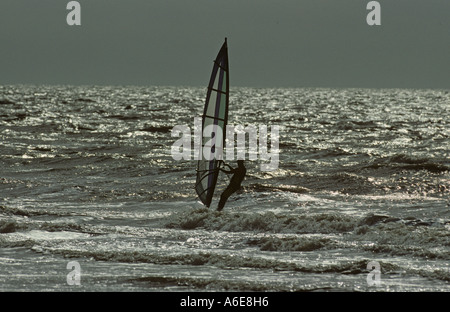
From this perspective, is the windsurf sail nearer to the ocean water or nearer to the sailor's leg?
the sailor's leg

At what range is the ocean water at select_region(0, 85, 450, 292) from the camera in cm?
883

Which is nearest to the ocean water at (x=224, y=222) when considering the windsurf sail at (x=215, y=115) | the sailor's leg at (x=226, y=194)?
the sailor's leg at (x=226, y=194)

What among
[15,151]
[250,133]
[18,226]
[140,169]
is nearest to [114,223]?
[18,226]

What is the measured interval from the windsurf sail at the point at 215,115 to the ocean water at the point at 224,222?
0.84 m

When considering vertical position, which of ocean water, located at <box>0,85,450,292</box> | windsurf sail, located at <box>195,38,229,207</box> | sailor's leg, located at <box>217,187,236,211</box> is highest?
windsurf sail, located at <box>195,38,229,207</box>

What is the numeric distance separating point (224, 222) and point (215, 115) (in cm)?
214

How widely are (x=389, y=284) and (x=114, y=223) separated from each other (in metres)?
6.66

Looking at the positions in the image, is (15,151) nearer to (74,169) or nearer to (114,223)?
(74,169)

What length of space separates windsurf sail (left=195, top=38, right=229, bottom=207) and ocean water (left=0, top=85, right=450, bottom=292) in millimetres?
836

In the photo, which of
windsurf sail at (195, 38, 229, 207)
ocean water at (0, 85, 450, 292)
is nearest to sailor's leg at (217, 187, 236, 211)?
windsurf sail at (195, 38, 229, 207)

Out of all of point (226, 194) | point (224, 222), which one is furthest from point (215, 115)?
point (224, 222)
